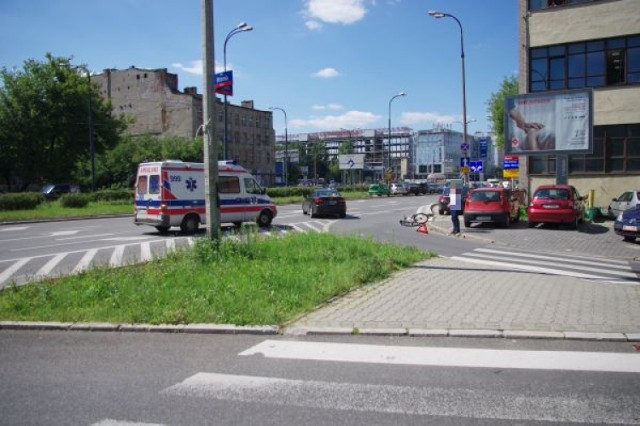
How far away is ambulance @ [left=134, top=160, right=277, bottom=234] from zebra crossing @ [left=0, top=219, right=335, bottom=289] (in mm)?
1310

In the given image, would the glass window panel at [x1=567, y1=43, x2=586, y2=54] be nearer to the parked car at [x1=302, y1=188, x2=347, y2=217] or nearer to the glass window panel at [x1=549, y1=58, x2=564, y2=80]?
the glass window panel at [x1=549, y1=58, x2=564, y2=80]

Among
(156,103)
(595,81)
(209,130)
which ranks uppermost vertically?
(156,103)

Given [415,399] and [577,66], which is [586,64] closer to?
[577,66]

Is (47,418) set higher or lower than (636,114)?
lower

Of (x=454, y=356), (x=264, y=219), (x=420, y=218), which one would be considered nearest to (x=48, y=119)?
(x=264, y=219)

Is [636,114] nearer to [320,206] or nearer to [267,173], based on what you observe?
[320,206]

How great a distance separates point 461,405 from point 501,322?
2.51 m

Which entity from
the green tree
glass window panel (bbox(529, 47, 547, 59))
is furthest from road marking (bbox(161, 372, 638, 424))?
the green tree

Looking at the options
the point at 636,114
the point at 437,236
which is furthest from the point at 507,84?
the point at 437,236

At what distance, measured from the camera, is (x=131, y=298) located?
7.51 m

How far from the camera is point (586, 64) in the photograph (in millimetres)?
26422

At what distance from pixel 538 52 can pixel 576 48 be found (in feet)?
6.01

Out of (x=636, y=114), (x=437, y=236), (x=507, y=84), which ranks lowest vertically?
(x=437, y=236)

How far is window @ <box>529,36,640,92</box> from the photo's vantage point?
25.4m
